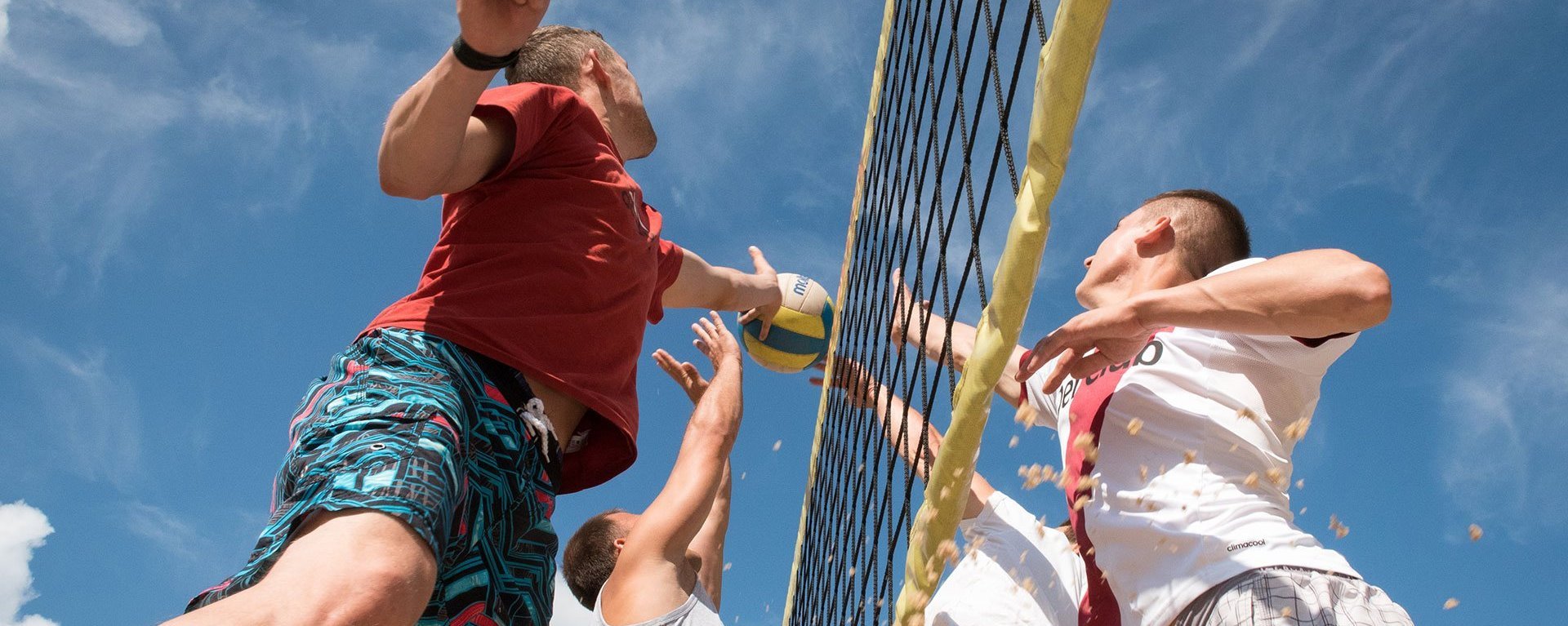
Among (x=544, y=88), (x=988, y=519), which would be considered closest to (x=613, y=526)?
(x=988, y=519)

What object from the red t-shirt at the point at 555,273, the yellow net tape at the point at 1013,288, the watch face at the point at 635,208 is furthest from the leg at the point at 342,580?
the watch face at the point at 635,208

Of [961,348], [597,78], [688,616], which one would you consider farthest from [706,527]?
[597,78]

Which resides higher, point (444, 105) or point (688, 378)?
point (688, 378)

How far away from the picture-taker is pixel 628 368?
97.2 inches

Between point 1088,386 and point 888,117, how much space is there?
75.8 inches

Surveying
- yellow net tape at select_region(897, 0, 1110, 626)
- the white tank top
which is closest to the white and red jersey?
yellow net tape at select_region(897, 0, 1110, 626)

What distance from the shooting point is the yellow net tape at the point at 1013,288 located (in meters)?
1.77

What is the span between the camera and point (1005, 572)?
3.82 metres

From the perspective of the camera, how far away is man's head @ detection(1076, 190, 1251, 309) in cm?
296

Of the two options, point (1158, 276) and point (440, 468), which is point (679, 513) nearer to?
point (1158, 276)

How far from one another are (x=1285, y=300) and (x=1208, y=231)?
3.15ft

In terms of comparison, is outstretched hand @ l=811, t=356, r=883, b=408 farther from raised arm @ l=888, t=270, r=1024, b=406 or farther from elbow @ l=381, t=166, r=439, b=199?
elbow @ l=381, t=166, r=439, b=199

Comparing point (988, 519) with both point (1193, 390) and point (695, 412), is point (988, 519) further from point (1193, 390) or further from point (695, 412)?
point (1193, 390)

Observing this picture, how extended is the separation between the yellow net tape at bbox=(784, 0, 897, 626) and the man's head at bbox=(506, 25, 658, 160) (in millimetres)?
1776
